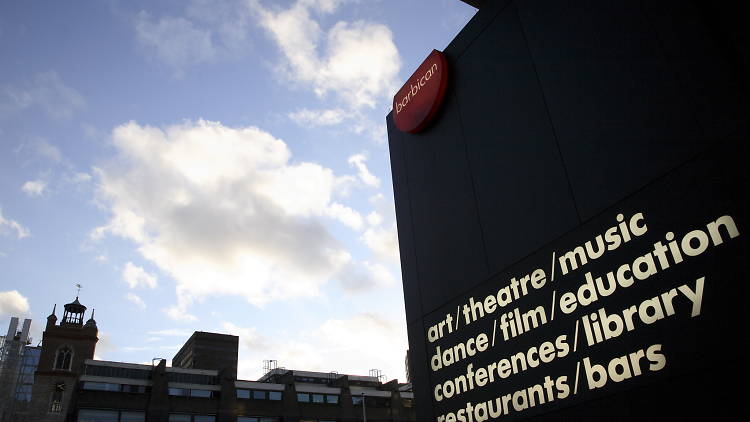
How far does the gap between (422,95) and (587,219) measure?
7482mm

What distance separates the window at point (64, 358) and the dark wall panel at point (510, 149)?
6321 centimetres

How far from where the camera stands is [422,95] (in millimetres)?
15523

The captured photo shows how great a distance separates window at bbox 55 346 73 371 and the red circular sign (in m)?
60.1

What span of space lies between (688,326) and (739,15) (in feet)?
15.7

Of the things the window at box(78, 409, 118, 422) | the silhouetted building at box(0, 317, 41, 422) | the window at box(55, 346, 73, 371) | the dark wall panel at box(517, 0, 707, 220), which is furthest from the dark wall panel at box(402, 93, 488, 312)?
the silhouetted building at box(0, 317, 41, 422)

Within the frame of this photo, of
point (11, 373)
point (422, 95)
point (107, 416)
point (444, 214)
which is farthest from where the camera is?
point (11, 373)

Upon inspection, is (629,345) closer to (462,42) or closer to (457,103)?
(457,103)

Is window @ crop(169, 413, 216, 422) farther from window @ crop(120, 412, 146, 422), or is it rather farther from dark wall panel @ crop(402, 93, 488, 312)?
dark wall panel @ crop(402, 93, 488, 312)

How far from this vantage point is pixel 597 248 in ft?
30.3

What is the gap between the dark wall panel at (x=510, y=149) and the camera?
415 inches

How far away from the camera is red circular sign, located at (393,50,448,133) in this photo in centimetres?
1463

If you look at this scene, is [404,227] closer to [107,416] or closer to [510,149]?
[510,149]

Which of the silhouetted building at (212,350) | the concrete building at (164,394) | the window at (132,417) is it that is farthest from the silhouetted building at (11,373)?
the silhouetted building at (212,350)

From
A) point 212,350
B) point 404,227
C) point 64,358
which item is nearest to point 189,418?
Answer: point 64,358
